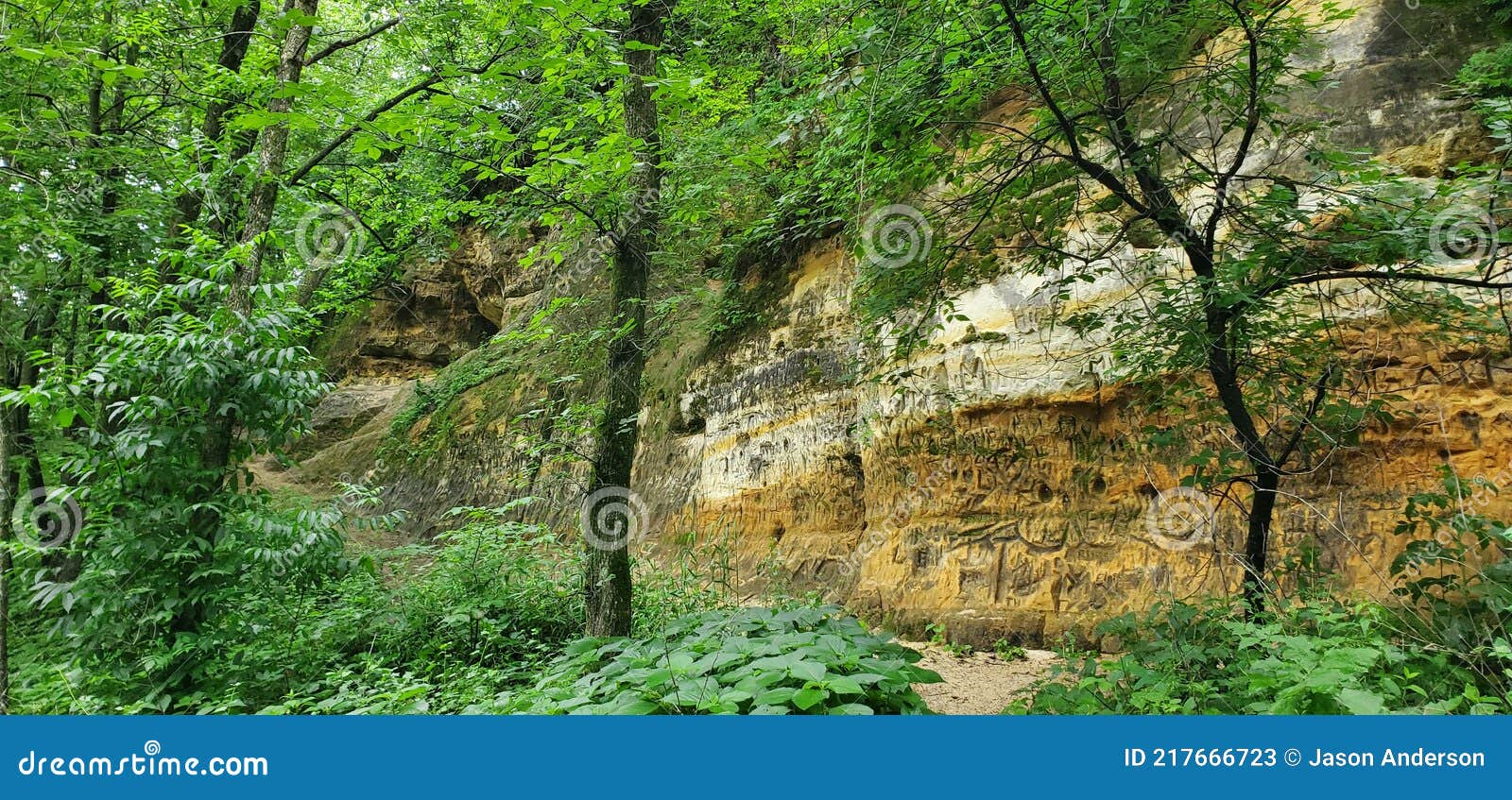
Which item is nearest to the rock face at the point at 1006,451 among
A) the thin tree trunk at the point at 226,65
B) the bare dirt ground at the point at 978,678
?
the bare dirt ground at the point at 978,678

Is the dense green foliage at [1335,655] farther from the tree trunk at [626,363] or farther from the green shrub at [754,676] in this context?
the tree trunk at [626,363]

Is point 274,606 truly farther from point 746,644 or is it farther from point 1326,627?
point 1326,627

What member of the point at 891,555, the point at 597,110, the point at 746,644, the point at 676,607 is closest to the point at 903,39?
the point at 597,110

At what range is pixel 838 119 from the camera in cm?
428

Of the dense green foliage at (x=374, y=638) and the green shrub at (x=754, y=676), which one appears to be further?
the dense green foliage at (x=374, y=638)

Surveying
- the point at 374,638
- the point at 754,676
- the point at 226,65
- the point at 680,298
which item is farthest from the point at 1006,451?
the point at 226,65

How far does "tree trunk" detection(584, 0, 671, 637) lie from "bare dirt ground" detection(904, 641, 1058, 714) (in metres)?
2.26

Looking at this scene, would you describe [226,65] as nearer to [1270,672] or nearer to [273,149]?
[273,149]

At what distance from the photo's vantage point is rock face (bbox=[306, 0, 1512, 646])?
5.65 metres

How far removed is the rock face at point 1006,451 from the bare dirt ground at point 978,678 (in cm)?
41

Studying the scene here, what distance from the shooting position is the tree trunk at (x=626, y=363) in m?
5.23

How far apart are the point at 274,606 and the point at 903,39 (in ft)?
19.5

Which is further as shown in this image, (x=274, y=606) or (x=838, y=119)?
(x=274, y=606)

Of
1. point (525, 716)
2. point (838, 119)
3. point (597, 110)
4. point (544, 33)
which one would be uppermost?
point (544, 33)
